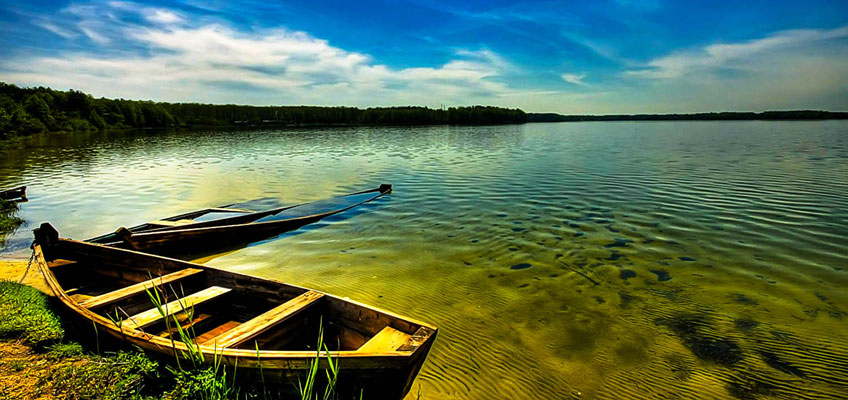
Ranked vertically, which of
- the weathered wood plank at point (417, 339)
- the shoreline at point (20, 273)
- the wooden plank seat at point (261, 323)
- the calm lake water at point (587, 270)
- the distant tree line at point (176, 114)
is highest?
the distant tree line at point (176, 114)

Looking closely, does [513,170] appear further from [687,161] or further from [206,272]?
[206,272]

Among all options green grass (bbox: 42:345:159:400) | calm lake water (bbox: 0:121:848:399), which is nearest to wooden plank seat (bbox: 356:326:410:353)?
calm lake water (bbox: 0:121:848:399)

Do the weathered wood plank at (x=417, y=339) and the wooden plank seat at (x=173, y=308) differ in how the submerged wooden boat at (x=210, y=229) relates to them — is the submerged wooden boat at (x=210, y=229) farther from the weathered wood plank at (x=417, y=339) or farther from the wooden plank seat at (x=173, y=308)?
the weathered wood plank at (x=417, y=339)

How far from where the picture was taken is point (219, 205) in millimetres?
15805

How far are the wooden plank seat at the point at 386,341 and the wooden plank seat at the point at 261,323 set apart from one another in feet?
3.91

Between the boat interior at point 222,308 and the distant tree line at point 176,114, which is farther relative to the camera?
the distant tree line at point 176,114

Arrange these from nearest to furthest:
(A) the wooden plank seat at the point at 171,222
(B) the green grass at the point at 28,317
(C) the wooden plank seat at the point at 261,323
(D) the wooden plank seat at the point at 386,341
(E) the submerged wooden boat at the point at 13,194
Answer: 1. (D) the wooden plank seat at the point at 386,341
2. (C) the wooden plank seat at the point at 261,323
3. (B) the green grass at the point at 28,317
4. (A) the wooden plank seat at the point at 171,222
5. (E) the submerged wooden boat at the point at 13,194

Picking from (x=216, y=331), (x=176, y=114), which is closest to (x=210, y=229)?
(x=216, y=331)

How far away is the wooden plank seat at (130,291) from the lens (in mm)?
5168

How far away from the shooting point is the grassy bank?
11.9ft

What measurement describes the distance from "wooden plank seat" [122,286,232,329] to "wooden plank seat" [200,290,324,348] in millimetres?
657

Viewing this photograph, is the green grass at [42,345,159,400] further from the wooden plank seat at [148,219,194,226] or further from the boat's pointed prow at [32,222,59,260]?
the wooden plank seat at [148,219,194,226]

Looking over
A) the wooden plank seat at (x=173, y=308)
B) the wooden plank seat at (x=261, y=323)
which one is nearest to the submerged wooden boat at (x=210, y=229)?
the wooden plank seat at (x=173, y=308)

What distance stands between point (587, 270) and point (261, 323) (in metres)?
6.29
